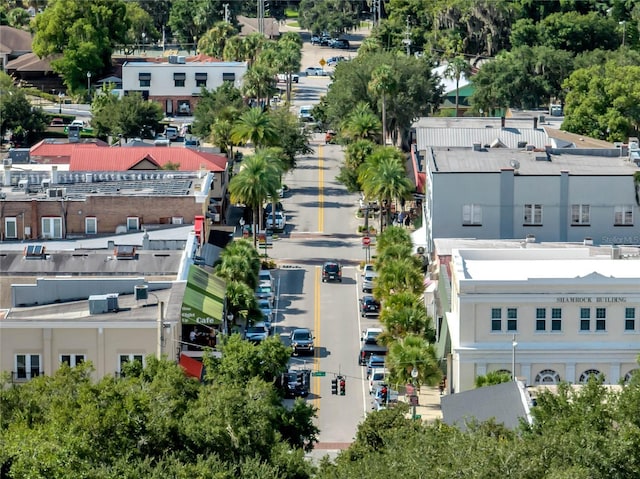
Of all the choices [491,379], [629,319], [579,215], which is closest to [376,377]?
[491,379]

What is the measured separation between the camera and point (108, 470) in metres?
57.9

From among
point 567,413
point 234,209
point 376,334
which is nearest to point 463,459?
point 567,413

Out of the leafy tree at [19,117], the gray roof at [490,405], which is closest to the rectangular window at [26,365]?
the gray roof at [490,405]

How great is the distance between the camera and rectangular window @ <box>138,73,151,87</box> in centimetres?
18938

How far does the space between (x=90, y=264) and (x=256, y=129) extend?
4785 centimetres

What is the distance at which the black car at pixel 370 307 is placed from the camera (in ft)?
343

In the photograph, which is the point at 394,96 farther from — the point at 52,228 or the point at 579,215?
the point at 52,228

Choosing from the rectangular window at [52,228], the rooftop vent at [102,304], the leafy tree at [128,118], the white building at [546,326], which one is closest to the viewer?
the rooftop vent at [102,304]

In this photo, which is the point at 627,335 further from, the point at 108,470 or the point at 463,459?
the point at 108,470

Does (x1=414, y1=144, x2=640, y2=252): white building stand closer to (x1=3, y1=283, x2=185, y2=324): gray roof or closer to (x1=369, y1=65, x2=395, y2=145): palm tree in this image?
(x1=3, y1=283, x2=185, y2=324): gray roof

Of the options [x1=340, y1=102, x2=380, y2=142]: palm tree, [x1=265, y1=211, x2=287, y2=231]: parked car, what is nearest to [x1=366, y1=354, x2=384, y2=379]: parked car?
[x1=265, y1=211, x2=287, y2=231]: parked car

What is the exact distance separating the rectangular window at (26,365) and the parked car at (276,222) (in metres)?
51.8

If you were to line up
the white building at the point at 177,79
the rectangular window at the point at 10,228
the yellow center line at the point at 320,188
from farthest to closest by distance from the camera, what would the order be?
the white building at the point at 177,79, the yellow center line at the point at 320,188, the rectangular window at the point at 10,228

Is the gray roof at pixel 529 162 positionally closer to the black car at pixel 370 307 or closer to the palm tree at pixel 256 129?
the black car at pixel 370 307
